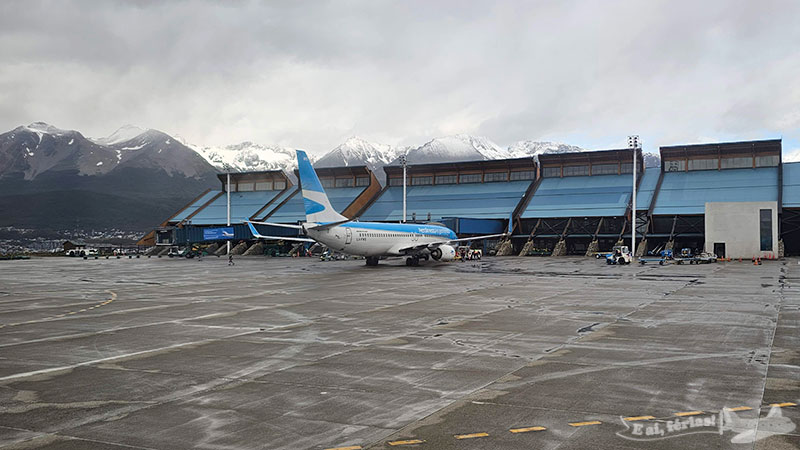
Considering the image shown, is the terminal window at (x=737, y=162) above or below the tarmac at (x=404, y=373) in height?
above

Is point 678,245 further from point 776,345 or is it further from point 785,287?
point 776,345

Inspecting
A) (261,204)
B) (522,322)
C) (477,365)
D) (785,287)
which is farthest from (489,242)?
(477,365)

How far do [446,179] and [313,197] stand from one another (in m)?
61.1

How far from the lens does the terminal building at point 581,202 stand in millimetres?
75938

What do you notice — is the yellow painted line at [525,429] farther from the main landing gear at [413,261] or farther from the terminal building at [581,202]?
the terminal building at [581,202]

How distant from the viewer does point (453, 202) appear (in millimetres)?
98000

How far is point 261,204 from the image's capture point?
360 feet

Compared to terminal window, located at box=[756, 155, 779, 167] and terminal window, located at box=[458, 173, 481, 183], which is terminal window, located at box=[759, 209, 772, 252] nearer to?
terminal window, located at box=[756, 155, 779, 167]

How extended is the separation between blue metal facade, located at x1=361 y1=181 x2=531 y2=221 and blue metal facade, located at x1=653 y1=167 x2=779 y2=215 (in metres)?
21.2

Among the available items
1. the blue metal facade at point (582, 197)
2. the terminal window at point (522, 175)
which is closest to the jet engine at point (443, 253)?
the blue metal facade at point (582, 197)

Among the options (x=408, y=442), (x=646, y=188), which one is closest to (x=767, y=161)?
(x=646, y=188)

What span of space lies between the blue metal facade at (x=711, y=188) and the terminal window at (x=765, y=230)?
10.7m

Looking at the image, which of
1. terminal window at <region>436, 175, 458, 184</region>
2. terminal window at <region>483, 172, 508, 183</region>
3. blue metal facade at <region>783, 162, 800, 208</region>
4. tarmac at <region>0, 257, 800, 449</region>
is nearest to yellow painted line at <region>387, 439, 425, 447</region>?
tarmac at <region>0, 257, 800, 449</region>

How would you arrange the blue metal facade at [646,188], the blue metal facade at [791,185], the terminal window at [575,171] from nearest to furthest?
1. the blue metal facade at [791,185]
2. the blue metal facade at [646,188]
3. the terminal window at [575,171]
